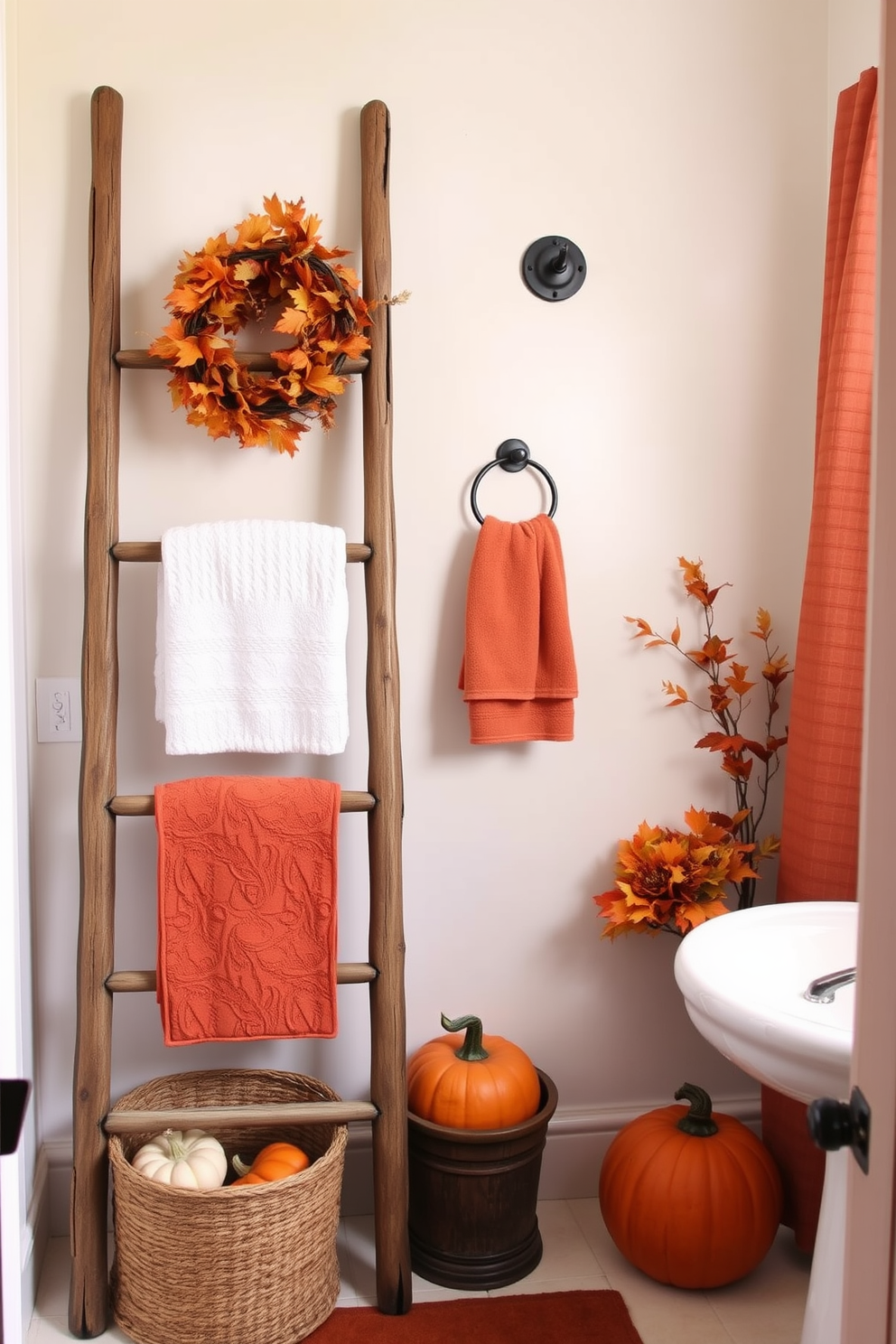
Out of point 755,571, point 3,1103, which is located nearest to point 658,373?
point 755,571

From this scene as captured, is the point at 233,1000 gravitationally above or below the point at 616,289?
below

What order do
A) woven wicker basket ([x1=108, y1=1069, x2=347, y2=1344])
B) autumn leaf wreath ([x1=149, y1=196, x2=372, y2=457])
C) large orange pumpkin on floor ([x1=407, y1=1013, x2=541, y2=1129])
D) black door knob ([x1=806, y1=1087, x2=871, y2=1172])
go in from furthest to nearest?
1. large orange pumpkin on floor ([x1=407, y1=1013, x2=541, y2=1129])
2. autumn leaf wreath ([x1=149, y1=196, x2=372, y2=457])
3. woven wicker basket ([x1=108, y1=1069, x2=347, y2=1344])
4. black door knob ([x1=806, y1=1087, x2=871, y2=1172])

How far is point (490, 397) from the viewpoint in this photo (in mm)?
1866

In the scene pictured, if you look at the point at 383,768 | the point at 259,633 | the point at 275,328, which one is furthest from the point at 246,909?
the point at 275,328

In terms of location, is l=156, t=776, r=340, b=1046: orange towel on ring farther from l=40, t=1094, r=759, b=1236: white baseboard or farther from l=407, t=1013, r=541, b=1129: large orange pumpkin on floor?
l=40, t=1094, r=759, b=1236: white baseboard

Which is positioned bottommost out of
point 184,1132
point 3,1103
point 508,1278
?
point 508,1278

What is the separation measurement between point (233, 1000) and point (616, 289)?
135cm

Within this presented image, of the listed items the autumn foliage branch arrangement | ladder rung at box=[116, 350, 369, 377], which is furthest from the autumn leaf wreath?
the autumn foliage branch arrangement

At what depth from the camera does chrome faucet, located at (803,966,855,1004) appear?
1.17 m

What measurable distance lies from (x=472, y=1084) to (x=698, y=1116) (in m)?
0.37

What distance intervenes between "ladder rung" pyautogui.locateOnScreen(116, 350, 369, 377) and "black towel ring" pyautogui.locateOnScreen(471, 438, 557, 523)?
0.28 metres

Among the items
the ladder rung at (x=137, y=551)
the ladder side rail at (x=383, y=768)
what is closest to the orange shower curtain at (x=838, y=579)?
the ladder side rail at (x=383, y=768)

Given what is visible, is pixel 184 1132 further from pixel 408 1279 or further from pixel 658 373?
pixel 658 373

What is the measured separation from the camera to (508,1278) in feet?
5.68
